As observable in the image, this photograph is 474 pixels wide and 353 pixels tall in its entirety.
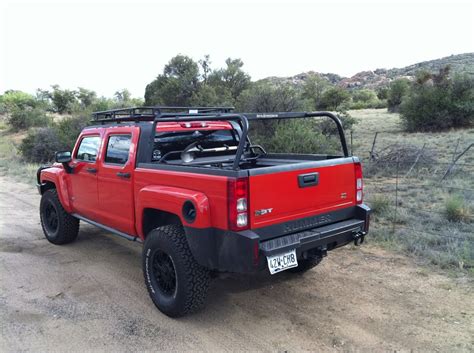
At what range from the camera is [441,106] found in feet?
58.7

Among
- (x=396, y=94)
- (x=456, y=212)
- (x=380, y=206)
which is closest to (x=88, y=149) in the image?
(x=380, y=206)

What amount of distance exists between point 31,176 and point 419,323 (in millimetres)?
12972

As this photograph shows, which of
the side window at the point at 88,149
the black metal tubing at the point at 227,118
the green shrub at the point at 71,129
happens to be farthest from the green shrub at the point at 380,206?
the green shrub at the point at 71,129

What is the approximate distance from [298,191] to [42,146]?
1667cm

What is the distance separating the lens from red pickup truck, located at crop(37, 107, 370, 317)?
3443 millimetres

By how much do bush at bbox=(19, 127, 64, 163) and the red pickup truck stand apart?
13.5 meters

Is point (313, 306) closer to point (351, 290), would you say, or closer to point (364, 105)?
point (351, 290)

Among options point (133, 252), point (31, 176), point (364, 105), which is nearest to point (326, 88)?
point (364, 105)

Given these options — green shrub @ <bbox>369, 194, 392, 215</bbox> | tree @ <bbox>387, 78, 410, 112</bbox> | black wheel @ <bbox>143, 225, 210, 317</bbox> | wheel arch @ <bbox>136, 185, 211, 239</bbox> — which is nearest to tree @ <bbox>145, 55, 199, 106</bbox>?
green shrub @ <bbox>369, 194, 392, 215</bbox>

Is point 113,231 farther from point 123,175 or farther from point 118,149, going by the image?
point 118,149

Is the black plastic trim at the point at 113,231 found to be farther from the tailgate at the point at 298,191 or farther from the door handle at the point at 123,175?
the tailgate at the point at 298,191

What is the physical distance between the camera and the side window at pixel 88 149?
5371mm

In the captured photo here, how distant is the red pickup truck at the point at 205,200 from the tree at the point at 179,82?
16.2m

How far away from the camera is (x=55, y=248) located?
20.5 ft
